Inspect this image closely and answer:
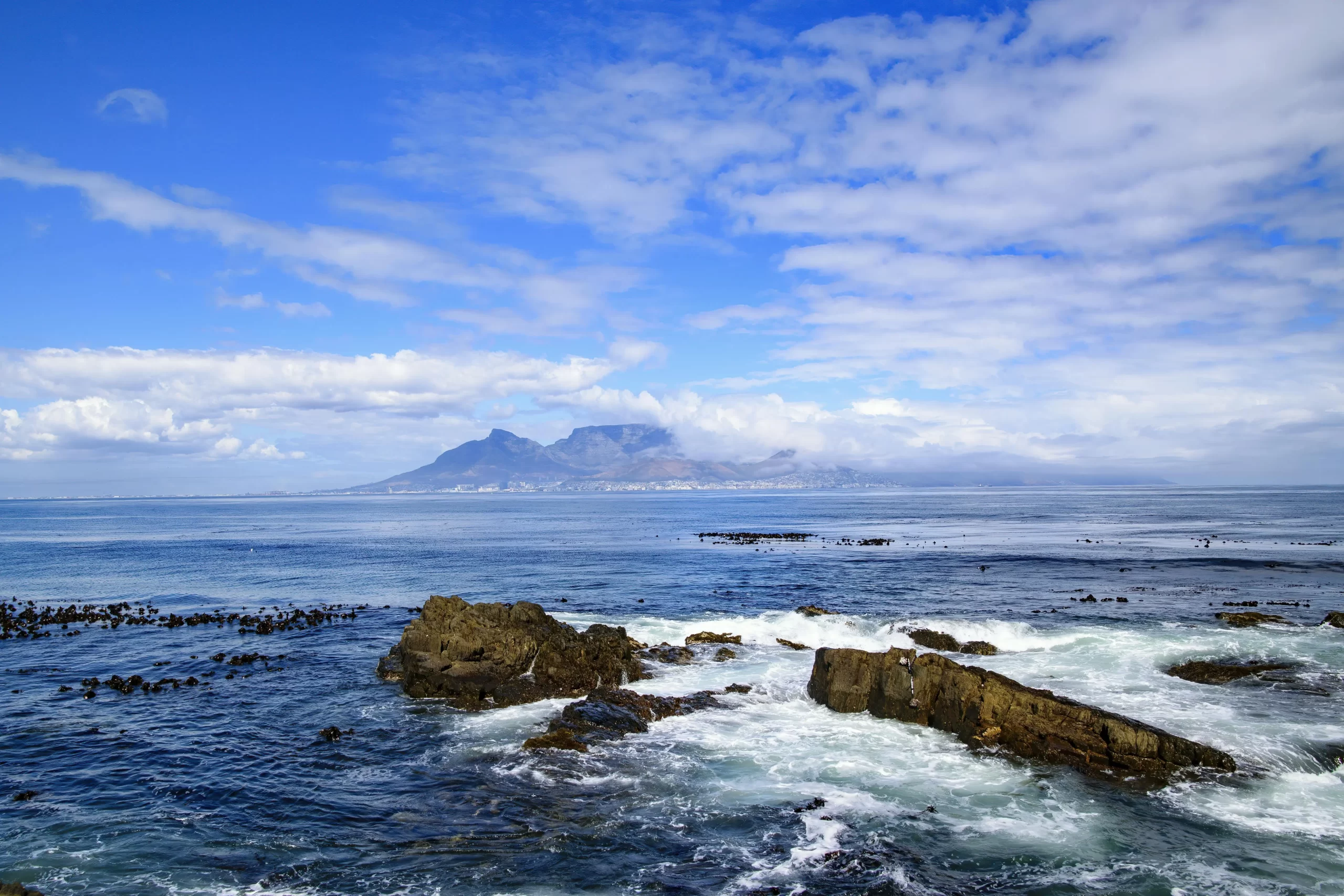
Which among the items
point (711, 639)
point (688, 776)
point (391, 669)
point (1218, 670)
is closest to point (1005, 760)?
point (688, 776)

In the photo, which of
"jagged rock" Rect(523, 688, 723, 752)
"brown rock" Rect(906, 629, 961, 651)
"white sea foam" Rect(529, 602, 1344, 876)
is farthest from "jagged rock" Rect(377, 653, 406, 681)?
"brown rock" Rect(906, 629, 961, 651)

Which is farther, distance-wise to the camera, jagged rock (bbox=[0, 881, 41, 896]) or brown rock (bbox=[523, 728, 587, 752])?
brown rock (bbox=[523, 728, 587, 752])

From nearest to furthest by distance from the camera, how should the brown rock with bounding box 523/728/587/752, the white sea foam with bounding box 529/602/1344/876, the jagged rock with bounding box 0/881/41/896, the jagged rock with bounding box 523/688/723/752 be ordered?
the jagged rock with bounding box 0/881/41/896
the white sea foam with bounding box 529/602/1344/876
the brown rock with bounding box 523/728/587/752
the jagged rock with bounding box 523/688/723/752

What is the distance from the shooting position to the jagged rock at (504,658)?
3062 centimetres

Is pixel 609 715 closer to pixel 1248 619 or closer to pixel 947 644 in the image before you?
pixel 947 644

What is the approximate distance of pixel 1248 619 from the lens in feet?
140

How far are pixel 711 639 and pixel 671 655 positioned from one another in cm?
436

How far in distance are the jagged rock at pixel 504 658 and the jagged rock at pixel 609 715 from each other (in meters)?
2.04

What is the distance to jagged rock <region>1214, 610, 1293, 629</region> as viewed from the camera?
42.2m

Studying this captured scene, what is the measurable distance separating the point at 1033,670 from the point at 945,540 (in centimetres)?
7576

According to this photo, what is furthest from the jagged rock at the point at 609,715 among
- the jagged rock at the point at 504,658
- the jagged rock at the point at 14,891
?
the jagged rock at the point at 14,891

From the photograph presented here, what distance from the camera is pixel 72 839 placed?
18.3 meters

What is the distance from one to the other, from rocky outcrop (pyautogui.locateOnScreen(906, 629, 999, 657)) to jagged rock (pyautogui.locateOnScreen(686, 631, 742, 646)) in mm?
9833

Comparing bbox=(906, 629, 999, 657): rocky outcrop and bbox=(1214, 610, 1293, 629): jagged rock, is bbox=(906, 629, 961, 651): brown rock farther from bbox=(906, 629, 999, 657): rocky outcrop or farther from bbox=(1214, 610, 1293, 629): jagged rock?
bbox=(1214, 610, 1293, 629): jagged rock
